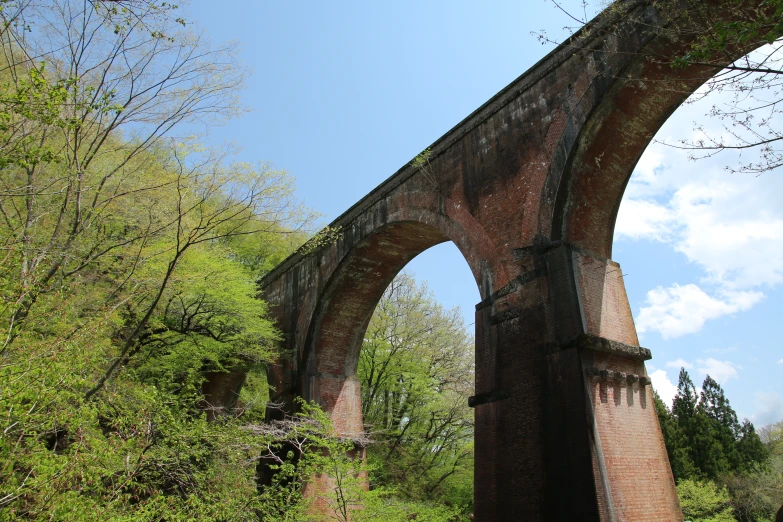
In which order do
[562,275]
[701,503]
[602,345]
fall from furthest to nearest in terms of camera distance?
[701,503]
[562,275]
[602,345]

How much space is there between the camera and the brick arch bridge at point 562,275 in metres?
6.03

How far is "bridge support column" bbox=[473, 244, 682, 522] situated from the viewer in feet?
19.2

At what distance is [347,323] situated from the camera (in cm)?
1261

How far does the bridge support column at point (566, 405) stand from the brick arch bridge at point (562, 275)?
16 millimetres

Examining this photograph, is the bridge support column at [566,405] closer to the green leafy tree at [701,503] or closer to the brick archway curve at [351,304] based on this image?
the brick archway curve at [351,304]

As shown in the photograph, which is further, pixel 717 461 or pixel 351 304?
pixel 717 461

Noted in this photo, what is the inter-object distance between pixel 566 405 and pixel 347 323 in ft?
23.3

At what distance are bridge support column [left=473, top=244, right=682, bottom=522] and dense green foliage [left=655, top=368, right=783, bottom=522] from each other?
15.9 m

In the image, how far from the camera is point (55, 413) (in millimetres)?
4727

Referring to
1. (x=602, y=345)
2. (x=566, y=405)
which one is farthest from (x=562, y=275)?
(x=566, y=405)

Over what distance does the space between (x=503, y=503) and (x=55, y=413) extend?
4651mm

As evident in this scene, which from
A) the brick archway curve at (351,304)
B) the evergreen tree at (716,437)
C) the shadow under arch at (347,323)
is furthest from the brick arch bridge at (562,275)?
the evergreen tree at (716,437)

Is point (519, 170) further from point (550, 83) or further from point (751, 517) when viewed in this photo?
point (751, 517)

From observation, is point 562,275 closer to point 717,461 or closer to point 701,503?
point 701,503
